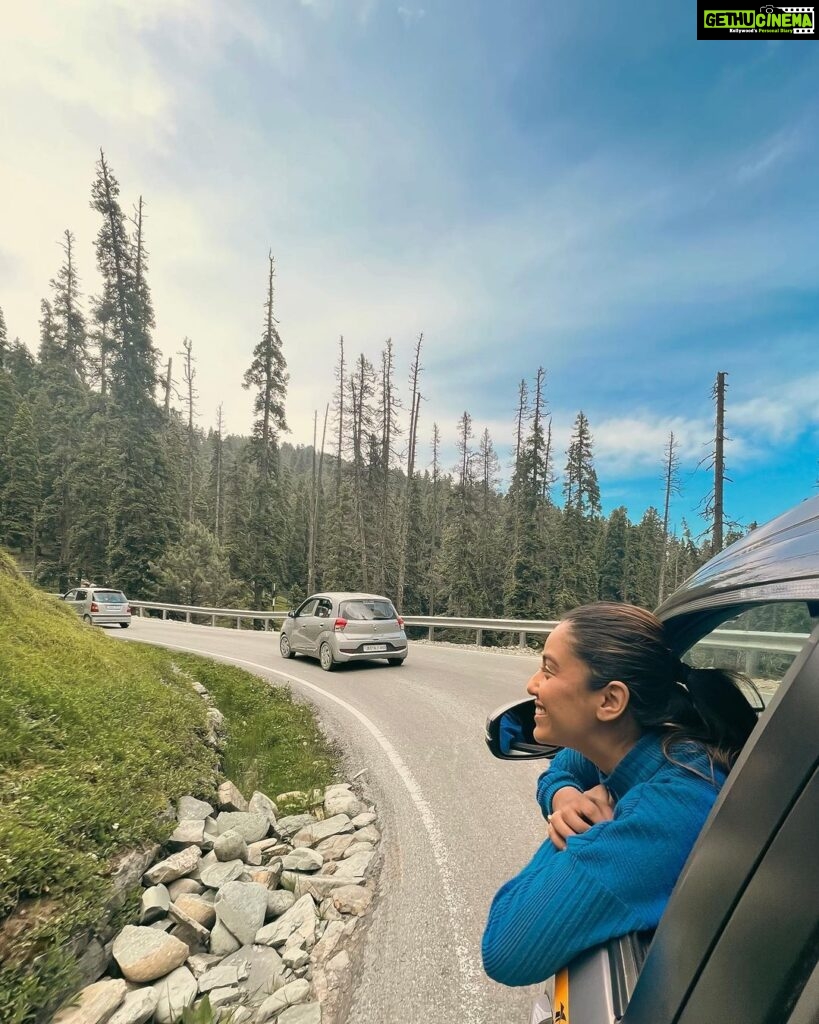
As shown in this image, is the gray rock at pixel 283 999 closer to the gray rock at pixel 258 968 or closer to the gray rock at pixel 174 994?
the gray rock at pixel 258 968

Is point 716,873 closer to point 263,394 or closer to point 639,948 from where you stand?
point 639,948

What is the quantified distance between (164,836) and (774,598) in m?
4.49

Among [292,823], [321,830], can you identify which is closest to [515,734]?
[321,830]

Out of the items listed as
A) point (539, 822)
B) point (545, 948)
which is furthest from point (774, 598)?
point (539, 822)

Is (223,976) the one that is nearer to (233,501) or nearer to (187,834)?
(187,834)

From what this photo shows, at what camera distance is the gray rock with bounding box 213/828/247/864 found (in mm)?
3906

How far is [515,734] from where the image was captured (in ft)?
7.73

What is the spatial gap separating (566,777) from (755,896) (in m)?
1.00

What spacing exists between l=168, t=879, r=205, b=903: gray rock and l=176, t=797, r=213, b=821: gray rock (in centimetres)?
81

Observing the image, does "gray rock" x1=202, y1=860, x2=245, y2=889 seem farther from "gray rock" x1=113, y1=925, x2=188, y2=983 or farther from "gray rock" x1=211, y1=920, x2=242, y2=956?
"gray rock" x1=113, y1=925, x2=188, y2=983

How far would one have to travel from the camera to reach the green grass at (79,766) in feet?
8.48

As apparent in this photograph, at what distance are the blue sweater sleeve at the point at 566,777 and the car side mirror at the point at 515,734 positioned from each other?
47cm

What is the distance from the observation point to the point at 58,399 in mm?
44281

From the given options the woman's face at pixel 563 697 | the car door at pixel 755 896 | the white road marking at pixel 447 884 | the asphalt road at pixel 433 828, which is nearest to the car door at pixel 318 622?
the asphalt road at pixel 433 828
